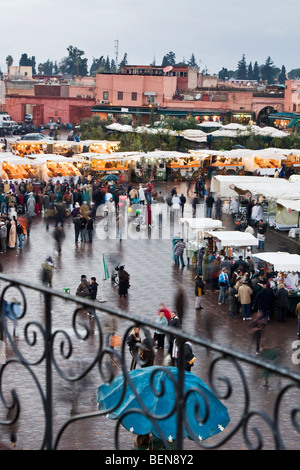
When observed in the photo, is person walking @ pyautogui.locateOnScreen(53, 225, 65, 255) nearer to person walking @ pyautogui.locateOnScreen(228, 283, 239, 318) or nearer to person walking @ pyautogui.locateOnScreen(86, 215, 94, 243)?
person walking @ pyautogui.locateOnScreen(86, 215, 94, 243)

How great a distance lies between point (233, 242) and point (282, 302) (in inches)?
143

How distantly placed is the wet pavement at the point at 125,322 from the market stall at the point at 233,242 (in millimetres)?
1084

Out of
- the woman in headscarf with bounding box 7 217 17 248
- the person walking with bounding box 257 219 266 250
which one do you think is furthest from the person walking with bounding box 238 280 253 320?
the woman in headscarf with bounding box 7 217 17 248

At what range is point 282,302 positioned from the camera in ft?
48.6

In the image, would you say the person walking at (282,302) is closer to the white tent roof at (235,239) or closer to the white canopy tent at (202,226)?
the white tent roof at (235,239)

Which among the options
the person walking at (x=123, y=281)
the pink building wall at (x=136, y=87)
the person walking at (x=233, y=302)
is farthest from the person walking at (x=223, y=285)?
the pink building wall at (x=136, y=87)

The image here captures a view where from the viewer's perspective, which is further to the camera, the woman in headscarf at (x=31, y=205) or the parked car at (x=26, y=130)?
the parked car at (x=26, y=130)

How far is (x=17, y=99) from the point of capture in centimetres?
6550

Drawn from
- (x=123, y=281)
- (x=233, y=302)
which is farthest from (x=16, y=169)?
(x=233, y=302)

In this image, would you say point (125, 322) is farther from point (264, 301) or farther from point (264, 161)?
point (264, 161)

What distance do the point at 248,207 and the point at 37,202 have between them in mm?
7428

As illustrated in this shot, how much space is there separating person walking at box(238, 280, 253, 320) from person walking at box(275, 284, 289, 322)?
554 millimetres

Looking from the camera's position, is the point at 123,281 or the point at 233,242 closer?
the point at 123,281

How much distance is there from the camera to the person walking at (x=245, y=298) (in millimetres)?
14820
